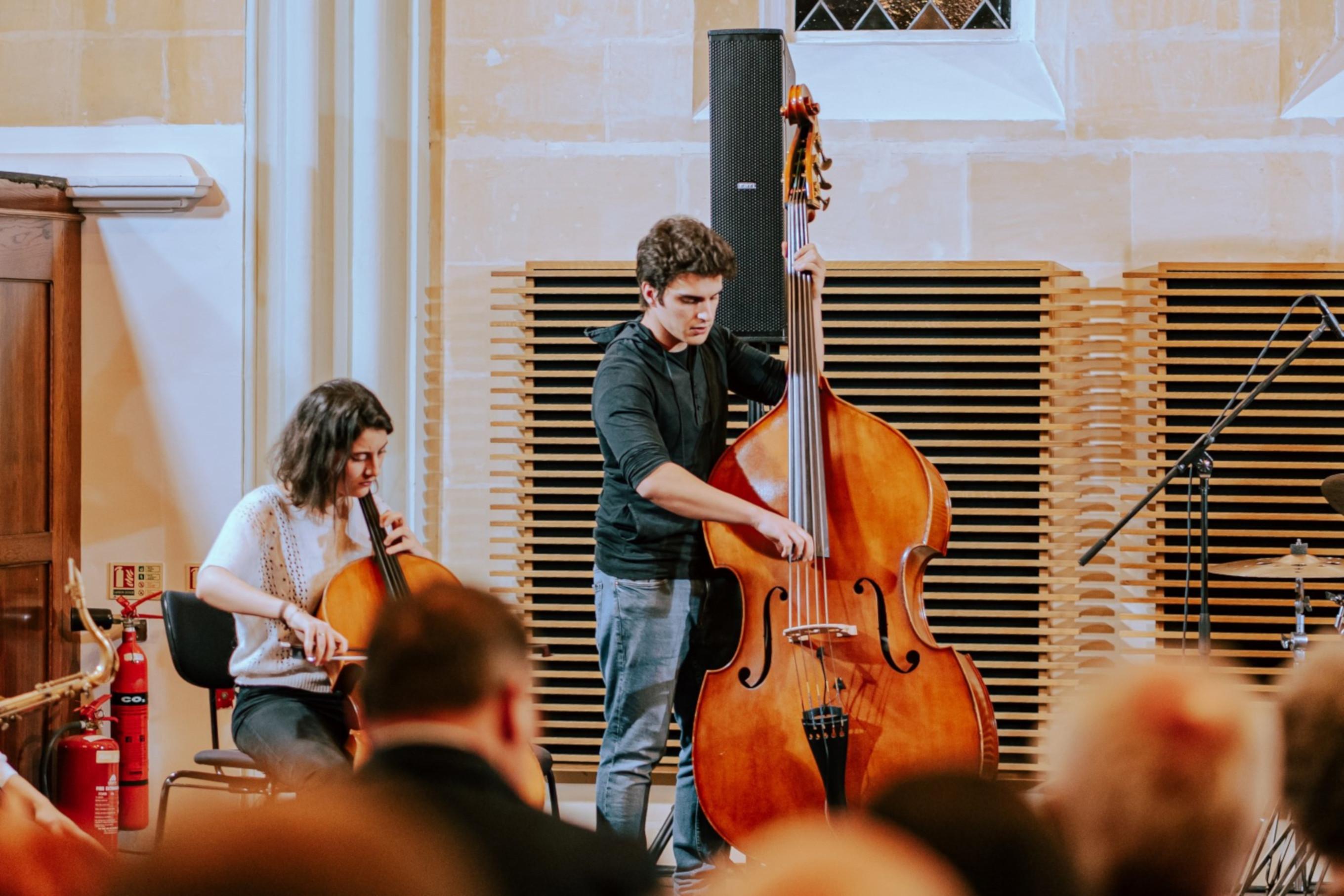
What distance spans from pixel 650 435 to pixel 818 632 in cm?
57

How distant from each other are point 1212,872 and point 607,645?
2269 millimetres

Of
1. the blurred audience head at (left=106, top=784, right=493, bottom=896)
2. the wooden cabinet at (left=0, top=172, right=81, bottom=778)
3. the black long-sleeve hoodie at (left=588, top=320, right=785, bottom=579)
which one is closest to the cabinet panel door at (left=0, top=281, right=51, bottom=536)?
the wooden cabinet at (left=0, top=172, right=81, bottom=778)

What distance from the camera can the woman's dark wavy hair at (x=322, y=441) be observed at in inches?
115

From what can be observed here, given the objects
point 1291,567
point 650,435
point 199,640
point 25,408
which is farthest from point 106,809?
point 1291,567

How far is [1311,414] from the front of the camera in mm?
4406

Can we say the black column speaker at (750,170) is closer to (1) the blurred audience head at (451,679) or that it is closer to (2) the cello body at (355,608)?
(2) the cello body at (355,608)

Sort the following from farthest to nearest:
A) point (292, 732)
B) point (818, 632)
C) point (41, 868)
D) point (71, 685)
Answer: point (71, 685) → point (292, 732) → point (818, 632) → point (41, 868)

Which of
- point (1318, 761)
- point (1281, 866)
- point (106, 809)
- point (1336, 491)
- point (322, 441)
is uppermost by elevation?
point (322, 441)

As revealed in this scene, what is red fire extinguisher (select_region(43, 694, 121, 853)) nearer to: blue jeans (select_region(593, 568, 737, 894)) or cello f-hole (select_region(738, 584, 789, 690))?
blue jeans (select_region(593, 568, 737, 894))

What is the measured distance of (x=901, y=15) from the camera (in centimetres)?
488

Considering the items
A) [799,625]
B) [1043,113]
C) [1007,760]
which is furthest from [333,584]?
[1043,113]

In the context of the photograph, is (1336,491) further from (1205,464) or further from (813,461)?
(813,461)

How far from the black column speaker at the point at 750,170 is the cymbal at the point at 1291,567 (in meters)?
1.49

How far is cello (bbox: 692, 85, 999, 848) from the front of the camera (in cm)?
267
